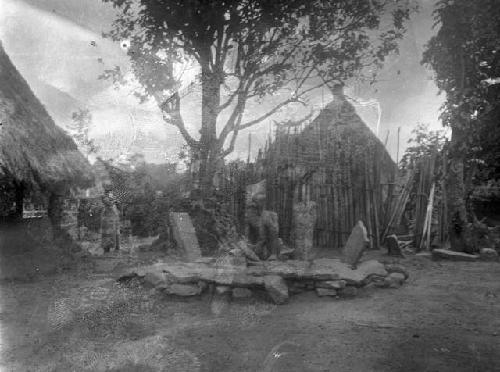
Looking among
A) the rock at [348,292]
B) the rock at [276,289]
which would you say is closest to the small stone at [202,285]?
the rock at [276,289]

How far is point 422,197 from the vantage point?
957 centimetres

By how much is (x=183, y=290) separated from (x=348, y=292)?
Result: 7.37 ft

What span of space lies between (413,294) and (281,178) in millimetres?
4887

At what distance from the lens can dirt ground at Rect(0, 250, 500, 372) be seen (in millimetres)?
3588

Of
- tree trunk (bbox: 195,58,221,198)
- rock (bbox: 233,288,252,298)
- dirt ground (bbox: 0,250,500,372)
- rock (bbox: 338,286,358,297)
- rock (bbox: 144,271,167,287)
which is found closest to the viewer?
dirt ground (bbox: 0,250,500,372)

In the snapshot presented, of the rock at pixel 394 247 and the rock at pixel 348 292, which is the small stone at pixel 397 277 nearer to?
the rock at pixel 348 292

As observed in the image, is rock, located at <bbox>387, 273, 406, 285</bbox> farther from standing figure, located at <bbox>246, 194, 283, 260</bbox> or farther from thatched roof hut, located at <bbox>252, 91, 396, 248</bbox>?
thatched roof hut, located at <bbox>252, 91, 396, 248</bbox>

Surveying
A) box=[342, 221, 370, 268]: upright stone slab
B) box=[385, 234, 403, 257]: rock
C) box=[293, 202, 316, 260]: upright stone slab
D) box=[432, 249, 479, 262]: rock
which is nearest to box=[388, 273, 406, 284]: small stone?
box=[342, 221, 370, 268]: upright stone slab

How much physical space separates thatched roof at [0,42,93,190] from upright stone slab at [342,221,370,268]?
18.4 ft

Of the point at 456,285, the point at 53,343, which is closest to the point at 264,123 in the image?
the point at 456,285

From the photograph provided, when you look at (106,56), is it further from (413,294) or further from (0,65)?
(413,294)

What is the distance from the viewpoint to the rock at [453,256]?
8.05 meters

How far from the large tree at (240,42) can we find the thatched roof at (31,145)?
3.07 meters

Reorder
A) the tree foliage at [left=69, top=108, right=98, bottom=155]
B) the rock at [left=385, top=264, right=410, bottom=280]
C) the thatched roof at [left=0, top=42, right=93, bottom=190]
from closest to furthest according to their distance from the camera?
the rock at [left=385, top=264, right=410, bottom=280]
the thatched roof at [left=0, top=42, right=93, bottom=190]
the tree foliage at [left=69, top=108, right=98, bottom=155]
